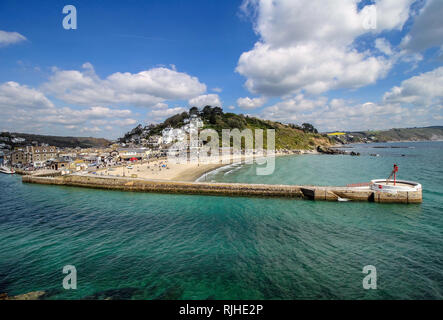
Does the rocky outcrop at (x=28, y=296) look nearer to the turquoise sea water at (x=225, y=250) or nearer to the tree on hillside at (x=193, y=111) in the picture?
the turquoise sea water at (x=225, y=250)

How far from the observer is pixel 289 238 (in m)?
14.6

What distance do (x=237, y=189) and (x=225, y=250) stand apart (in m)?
15.7

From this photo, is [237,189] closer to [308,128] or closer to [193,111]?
[193,111]

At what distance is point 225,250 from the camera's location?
1304 centimetres

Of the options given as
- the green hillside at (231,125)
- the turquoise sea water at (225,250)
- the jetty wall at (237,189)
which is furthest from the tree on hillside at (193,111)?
the turquoise sea water at (225,250)

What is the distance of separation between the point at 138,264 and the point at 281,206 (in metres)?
16.6

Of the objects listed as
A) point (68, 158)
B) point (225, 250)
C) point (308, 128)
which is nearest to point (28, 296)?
point (225, 250)

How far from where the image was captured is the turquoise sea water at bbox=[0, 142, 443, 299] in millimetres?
9586

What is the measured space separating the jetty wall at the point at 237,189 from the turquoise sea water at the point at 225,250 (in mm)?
1729

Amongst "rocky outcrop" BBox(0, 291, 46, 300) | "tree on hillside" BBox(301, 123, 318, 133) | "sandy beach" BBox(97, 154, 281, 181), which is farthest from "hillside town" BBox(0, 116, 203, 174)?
"tree on hillside" BBox(301, 123, 318, 133)
